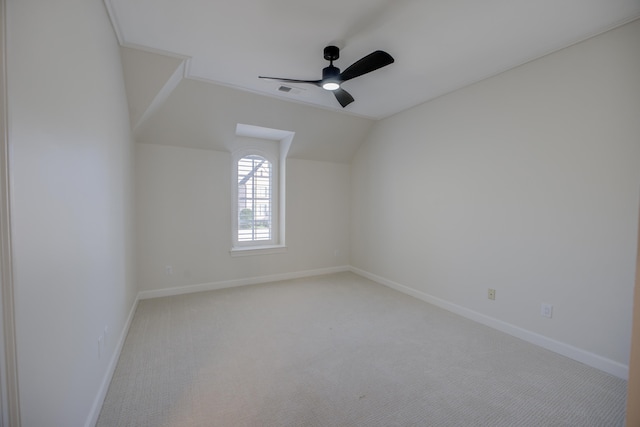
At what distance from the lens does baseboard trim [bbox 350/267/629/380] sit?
215 cm

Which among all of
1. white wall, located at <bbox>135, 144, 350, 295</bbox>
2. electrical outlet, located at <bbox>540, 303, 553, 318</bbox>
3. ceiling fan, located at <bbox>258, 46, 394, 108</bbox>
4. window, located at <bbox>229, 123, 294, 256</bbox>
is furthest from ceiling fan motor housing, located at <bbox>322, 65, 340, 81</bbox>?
electrical outlet, located at <bbox>540, 303, 553, 318</bbox>

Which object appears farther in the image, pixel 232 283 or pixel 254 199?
pixel 254 199

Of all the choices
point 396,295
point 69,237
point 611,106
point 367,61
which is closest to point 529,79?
point 611,106

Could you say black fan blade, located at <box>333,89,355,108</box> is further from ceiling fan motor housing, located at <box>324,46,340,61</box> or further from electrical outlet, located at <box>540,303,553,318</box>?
electrical outlet, located at <box>540,303,553,318</box>

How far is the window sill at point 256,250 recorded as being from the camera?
4277 millimetres

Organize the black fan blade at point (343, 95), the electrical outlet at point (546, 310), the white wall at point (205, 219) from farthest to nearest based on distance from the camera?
the white wall at point (205, 219) → the black fan blade at point (343, 95) → the electrical outlet at point (546, 310)

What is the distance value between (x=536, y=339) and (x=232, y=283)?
373cm

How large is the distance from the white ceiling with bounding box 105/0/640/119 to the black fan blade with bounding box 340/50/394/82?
0.25m

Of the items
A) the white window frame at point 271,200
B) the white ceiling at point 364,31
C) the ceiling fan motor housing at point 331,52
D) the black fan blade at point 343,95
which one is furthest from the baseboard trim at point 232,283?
the ceiling fan motor housing at point 331,52

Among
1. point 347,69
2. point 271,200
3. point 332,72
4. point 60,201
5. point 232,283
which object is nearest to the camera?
point 60,201

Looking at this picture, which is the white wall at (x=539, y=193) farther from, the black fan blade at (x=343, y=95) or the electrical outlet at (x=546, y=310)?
the black fan blade at (x=343, y=95)

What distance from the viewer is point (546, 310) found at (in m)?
2.53

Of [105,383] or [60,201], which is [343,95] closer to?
[60,201]

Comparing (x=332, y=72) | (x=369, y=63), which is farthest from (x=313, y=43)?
(x=369, y=63)
